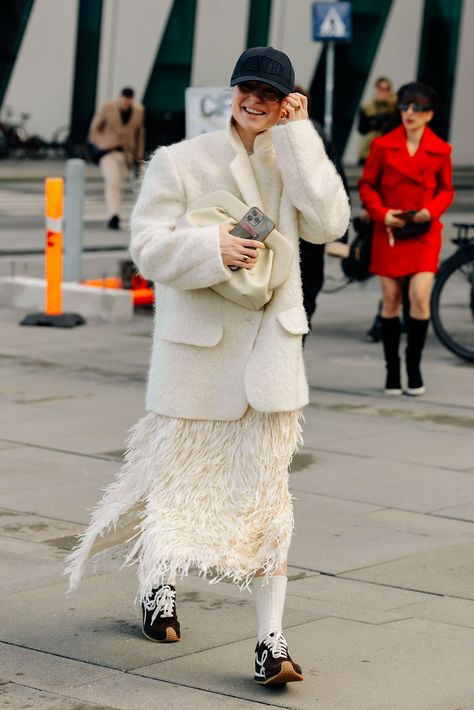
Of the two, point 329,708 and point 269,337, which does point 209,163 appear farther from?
point 329,708

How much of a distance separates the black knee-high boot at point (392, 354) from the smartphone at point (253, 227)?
4883mm

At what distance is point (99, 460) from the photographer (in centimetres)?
741

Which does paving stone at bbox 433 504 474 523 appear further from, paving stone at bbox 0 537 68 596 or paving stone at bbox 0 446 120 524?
paving stone at bbox 0 537 68 596

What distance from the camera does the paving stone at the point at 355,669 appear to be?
14.3 ft

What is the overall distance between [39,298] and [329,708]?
8.46 m

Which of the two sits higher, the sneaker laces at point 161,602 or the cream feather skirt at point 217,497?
the cream feather skirt at point 217,497

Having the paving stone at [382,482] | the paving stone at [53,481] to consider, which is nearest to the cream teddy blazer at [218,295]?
the paving stone at [53,481]

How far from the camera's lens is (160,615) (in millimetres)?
4789

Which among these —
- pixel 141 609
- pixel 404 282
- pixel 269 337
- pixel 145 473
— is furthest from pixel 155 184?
pixel 404 282

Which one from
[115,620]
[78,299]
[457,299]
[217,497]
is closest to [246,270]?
[217,497]

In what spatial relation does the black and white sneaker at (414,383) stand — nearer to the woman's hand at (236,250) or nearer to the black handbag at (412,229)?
the black handbag at (412,229)

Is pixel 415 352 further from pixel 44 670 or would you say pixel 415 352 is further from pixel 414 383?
pixel 44 670

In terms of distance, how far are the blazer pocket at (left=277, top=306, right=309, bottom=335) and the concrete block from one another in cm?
743

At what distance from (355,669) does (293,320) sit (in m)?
1.05
